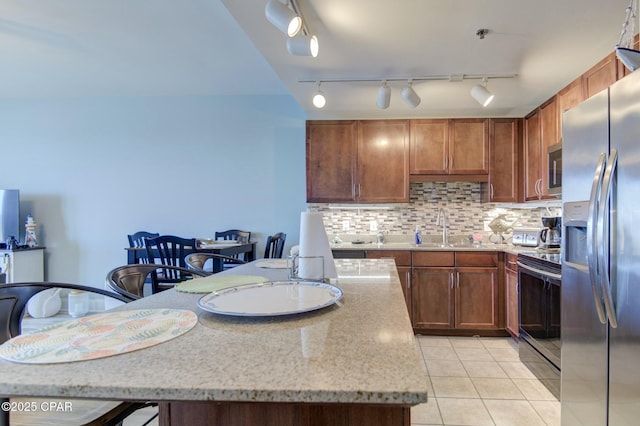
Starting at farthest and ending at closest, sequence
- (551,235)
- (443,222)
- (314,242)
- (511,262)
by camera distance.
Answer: (443,222)
(511,262)
(551,235)
(314,242)

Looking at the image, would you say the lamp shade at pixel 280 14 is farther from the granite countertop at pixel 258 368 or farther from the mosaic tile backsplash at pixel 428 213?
the mosaic tile backsplash at pixel 428 213

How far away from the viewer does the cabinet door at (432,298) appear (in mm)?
3244

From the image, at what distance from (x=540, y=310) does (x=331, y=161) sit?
88.4 inches

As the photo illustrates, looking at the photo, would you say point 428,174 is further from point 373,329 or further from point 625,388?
point 373,329

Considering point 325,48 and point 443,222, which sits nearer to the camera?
point 325,48

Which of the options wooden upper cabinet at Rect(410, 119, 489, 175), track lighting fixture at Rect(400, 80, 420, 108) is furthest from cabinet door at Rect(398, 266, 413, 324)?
track lighting fixture at Rect(400, 80, 420, 108)

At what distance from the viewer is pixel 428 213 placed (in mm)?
3816

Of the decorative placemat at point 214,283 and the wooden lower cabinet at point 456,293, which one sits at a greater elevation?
the decorative placemat at point 214,283

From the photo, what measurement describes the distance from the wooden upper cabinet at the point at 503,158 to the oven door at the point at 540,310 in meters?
0.97

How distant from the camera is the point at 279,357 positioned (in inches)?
23.8

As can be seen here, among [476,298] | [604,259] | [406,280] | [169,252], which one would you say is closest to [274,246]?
[169,252]

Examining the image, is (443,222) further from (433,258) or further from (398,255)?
(398,255)

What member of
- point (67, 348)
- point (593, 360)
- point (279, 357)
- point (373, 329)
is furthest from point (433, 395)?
point (67, 348)

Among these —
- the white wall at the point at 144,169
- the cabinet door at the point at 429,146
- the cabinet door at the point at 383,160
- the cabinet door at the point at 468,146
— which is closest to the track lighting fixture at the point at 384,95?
the cabinet door at the point at 383,160
